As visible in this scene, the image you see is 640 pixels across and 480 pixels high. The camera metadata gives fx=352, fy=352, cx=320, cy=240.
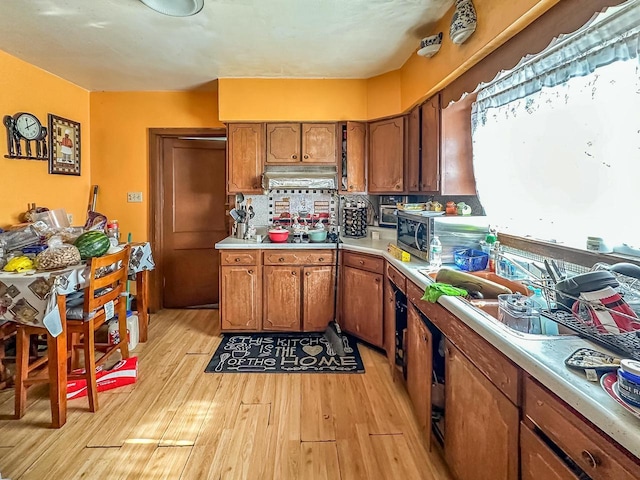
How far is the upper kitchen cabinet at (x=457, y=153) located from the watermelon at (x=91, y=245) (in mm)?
2385

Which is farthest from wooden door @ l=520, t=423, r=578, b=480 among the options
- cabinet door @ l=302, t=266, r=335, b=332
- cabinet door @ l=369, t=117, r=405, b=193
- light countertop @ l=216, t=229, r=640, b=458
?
cabinet door @ l=369, t=117, r=405, b=193

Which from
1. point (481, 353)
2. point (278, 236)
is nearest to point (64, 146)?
point (278, 236)

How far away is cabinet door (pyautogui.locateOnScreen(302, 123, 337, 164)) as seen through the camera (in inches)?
133

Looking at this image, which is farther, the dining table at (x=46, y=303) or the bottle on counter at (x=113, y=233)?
the bottle on counter at (x=113, y=233)

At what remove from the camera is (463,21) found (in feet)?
5.88

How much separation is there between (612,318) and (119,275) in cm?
260

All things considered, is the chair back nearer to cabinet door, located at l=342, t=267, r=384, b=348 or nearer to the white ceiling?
the white ceiling

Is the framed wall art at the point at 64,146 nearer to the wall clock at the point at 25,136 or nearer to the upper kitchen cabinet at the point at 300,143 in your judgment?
the wall clock at the point at 25,136

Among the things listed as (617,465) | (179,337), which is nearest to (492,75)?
(617,465)

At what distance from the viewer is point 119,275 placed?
2.38 metres

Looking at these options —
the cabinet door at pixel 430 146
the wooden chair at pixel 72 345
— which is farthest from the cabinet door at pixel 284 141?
the wooden chair at pixel 72 345

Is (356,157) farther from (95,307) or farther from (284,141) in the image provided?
(95,307)

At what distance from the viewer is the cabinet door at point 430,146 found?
2502 mm

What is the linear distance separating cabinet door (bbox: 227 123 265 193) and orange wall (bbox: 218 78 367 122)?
0.10 metres
